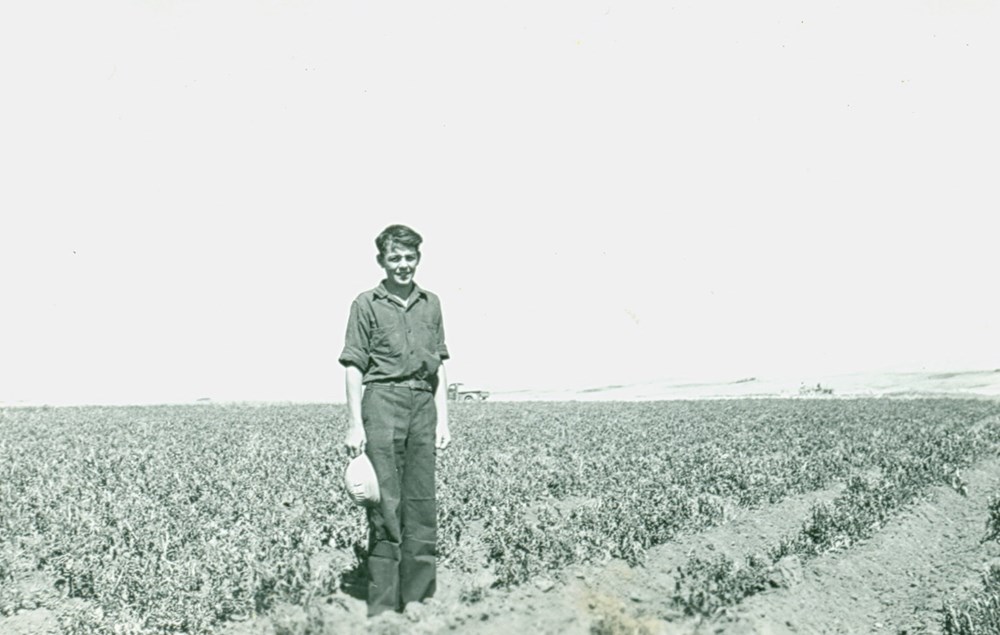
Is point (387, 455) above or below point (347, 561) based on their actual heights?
above

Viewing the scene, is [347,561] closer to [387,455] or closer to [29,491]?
[387,455]

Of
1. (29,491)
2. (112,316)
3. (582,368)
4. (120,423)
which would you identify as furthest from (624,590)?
(112,316)

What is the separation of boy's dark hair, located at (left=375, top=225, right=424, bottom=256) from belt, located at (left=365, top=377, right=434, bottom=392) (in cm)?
78

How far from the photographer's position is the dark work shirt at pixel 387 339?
17.2ft

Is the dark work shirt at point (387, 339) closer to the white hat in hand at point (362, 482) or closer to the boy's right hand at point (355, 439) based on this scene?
the boy's right hand at point (355, 439)

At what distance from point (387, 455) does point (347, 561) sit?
6.65ft

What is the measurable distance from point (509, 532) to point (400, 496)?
1973mm

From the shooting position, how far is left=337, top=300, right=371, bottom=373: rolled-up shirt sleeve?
521cm

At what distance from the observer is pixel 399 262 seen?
530cm

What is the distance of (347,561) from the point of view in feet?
22.6

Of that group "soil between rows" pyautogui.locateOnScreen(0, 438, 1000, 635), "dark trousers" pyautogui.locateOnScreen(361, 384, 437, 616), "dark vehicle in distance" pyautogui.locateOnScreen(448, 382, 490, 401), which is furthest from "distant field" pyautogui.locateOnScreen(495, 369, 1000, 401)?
"dark trousers" pyautogui.locateOnScreen(361, 384, 437, 616)

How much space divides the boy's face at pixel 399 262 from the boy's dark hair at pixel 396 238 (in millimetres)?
18

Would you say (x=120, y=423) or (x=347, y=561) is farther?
(x=120, y=423)

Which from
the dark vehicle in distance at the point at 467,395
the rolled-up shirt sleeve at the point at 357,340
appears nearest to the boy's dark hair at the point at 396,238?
the rolled-up shirt sleeve at the point at 357,340
